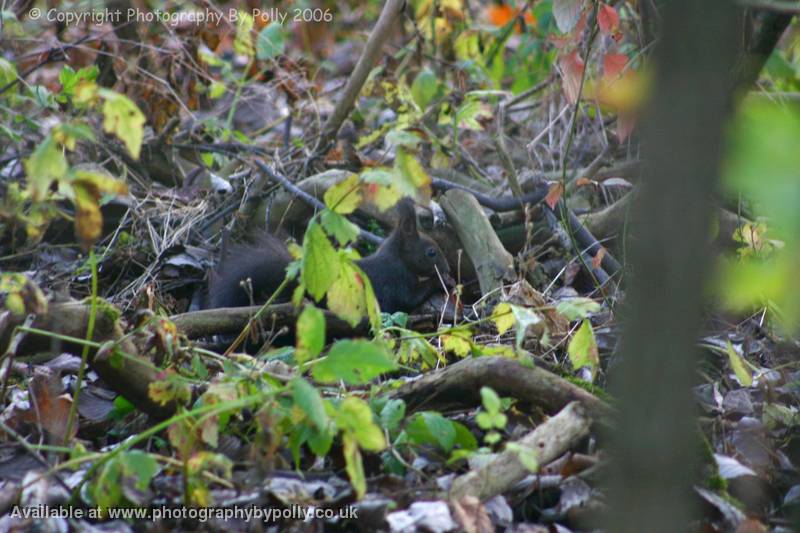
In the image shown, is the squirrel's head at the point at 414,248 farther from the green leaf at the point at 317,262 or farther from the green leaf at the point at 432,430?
the green leaf at the point at 317,262

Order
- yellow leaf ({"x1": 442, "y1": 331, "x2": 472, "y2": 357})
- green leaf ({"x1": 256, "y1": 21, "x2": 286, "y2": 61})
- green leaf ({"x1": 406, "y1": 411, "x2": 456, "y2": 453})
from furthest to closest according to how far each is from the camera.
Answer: green leaf ({"x1": 256, "y1": 21, "x2": 286, "y2": 61}), yellow leaf ({"x1": 442, "y1": 331, "x2": 472, "y2": 357}), green leaf ({"x1": 406, "y1": 411, "x2": 456, "y2": 453})

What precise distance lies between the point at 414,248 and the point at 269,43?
52.8 inches

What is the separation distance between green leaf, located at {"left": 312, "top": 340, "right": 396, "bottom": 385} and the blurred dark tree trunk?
0.77m

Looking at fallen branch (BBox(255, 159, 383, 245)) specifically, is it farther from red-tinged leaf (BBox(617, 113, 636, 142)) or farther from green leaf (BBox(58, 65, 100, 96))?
red-tinged leaf (BBox(617, 113, 636, 142))

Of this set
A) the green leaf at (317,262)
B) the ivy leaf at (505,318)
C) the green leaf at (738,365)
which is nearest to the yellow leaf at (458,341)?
the ivy leaf at (505,318)

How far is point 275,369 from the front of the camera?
2.55 meters

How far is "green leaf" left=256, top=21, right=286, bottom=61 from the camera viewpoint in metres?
4.93

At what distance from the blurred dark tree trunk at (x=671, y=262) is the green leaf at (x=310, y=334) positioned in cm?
86

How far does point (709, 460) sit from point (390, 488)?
33.1 inches

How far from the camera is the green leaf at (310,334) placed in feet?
6.23

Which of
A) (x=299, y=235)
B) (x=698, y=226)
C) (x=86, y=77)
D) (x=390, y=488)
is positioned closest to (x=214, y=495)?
(x=390, y=488)

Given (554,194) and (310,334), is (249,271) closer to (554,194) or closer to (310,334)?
(554,194)

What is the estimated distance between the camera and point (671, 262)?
1.02 m

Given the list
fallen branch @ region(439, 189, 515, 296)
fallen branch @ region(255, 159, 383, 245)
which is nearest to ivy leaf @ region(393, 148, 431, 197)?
fallen branch @ region(439, 189, 515, 296)
